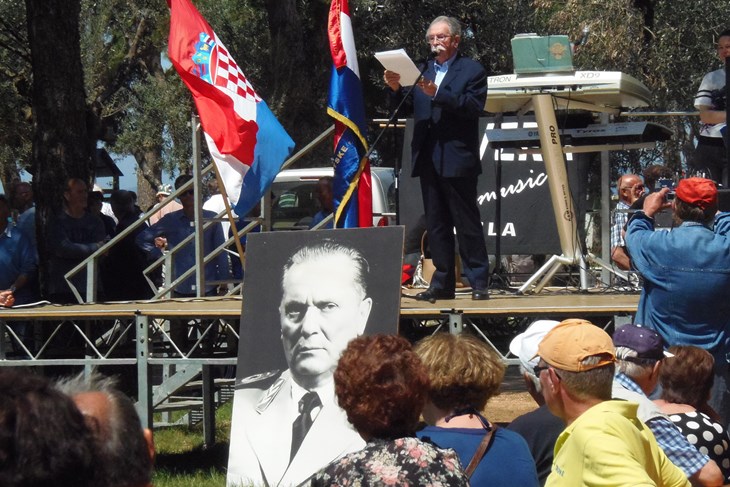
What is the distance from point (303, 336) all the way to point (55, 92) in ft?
18.4

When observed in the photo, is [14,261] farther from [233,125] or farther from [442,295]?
[442,295]

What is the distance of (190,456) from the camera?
31.4 feet

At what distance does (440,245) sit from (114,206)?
186 inches

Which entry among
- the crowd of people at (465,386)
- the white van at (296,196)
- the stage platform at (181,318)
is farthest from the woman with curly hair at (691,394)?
the white van at (296,196)

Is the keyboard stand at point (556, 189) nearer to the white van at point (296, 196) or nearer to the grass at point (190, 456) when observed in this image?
the grass at point (190, 456)

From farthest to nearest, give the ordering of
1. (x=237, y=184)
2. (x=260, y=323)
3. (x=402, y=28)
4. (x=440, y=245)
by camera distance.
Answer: (x=402, y=28), (x=237, y=184), (x=440, y=245), (x=260, y=323)

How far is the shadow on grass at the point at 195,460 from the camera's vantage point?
28.9ft

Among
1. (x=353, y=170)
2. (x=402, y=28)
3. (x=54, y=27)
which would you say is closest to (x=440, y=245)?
(x=353, y=170)

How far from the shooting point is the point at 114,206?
11539 mm

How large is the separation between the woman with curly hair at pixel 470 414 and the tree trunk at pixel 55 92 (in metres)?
8.03

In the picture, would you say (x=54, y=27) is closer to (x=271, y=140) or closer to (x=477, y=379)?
(x=271, y=140)

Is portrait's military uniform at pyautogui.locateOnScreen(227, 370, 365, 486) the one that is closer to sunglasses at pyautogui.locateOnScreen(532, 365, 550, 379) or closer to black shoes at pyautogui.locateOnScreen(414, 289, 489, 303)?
black shoes at pyautogui.locateOnScreen(414, 289, 489, 303)

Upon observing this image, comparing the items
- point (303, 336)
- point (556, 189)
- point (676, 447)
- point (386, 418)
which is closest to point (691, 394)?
point (676, 447)

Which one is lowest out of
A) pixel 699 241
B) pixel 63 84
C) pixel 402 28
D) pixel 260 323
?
pixel 260 323
